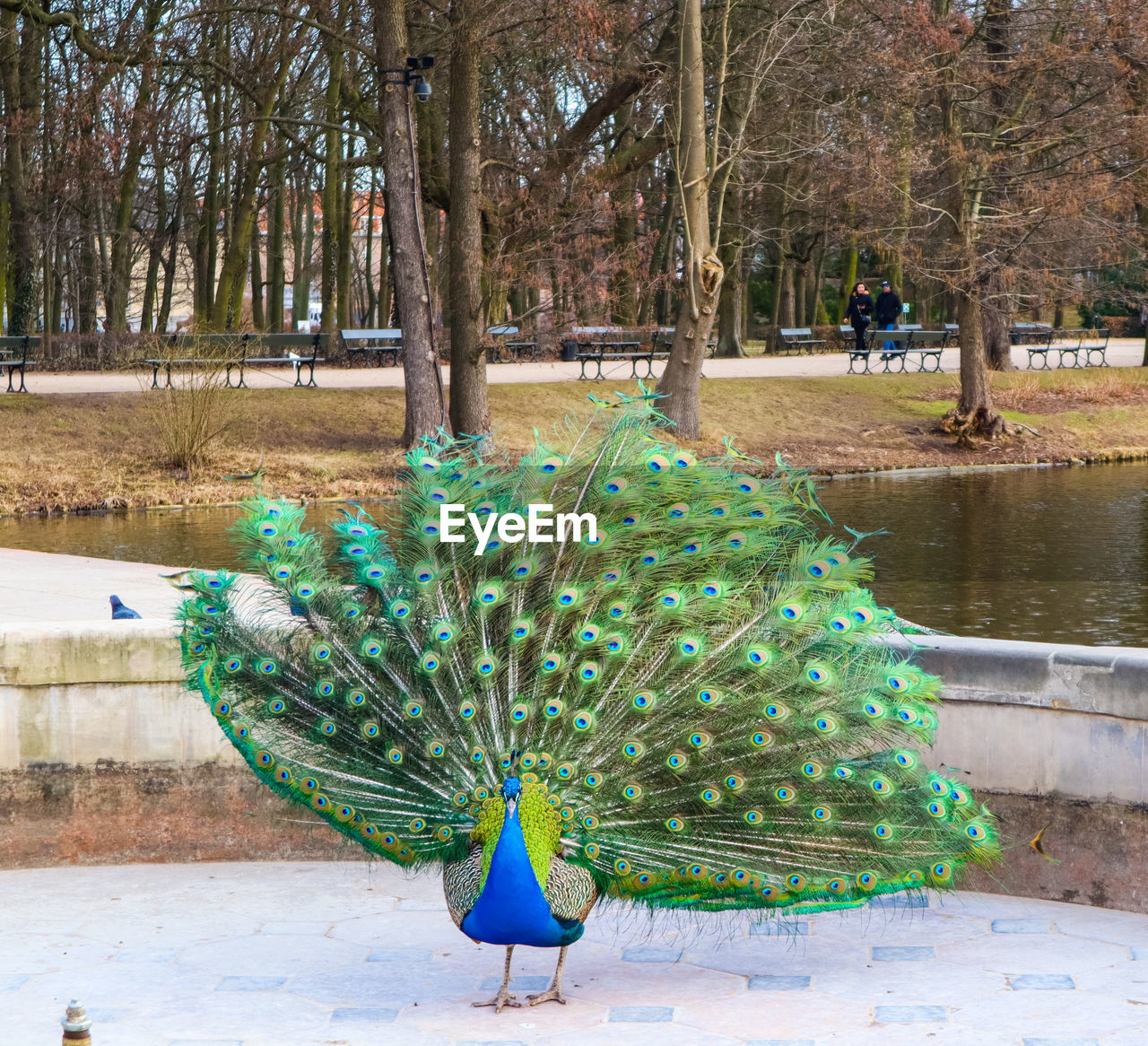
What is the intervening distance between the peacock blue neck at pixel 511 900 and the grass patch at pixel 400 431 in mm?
15630

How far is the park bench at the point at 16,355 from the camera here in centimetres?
2518

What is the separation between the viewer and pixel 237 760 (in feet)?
22.3

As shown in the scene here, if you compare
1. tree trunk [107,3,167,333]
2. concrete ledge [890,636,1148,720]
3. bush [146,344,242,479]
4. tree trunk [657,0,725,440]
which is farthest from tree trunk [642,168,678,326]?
concrete ledge [890,636,1148,720]

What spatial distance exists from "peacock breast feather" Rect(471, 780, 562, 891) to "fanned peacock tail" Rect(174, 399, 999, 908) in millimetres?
36

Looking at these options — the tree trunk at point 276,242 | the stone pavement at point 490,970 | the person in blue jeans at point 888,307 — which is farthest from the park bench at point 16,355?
the stone pavement at point 490,970

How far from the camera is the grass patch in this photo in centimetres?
2033

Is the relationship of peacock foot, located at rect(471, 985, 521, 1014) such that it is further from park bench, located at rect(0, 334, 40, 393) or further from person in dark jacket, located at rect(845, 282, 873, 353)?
person in dark jacket, located at rect(845, 282, 873, 353)

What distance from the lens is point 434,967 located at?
19.0ft

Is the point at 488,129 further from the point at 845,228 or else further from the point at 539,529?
the point at 539,529

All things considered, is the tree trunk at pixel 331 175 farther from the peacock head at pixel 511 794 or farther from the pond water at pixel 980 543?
the peacock head at pixel 511 794

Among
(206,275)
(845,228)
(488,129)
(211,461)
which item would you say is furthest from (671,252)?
(211,461)

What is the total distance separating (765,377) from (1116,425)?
6541 mm

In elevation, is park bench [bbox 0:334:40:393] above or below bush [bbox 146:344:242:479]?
above

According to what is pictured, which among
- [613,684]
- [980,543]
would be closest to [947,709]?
[613,684]
